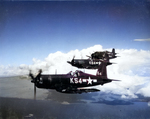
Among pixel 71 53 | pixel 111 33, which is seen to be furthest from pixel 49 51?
pixel 111 33

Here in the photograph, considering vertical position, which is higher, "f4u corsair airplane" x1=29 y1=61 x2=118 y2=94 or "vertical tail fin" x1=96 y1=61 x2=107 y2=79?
"vertical tail fin" x1=96 y1=61 x2=107 y2=79

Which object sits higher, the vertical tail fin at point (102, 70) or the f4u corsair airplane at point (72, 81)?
the vertical tail fin at point (102, 70)

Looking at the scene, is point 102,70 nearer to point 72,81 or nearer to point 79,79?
point 79,79

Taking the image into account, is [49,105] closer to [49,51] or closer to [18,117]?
[18,117]

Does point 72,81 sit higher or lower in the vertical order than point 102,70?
lower

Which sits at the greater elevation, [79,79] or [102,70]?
[102,70]

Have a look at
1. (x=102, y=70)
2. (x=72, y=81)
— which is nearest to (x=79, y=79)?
(x=72, y=81)
